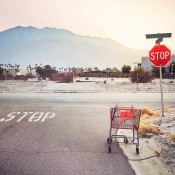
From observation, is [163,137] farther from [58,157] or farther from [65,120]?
[65,120]

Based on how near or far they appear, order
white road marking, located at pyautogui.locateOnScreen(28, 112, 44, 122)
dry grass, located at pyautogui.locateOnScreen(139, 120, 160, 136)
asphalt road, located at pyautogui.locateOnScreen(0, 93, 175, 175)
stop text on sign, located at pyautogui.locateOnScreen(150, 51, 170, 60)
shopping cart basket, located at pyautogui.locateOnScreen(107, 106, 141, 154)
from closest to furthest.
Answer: asphalt road, located at pyautogui.locateOnScreen(0, 93, 175, 175) < shopping cart basket, located at pyautogui.locateOnScreen(107, 106, 141, 154) < dry grass, located at pyautogui.locateOnScreen(139, 120, 160, 136) < stop text on sign, located at pyautogui.locateOnScreen(150, 51, 170, 60) < white road marking, located at pyautogui.locateOnScreen(28, 112, 44, 122)

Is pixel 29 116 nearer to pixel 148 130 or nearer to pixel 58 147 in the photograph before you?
pixel 148 130

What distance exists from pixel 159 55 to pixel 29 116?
5916 millimetres

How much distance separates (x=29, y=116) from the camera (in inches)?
526

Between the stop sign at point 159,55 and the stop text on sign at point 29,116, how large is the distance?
4.87m

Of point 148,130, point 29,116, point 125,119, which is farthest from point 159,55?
point 29,116

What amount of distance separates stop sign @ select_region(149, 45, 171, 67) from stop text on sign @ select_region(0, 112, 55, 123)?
487cm

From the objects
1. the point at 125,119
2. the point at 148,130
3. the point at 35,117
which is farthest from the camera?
the point at 35,117

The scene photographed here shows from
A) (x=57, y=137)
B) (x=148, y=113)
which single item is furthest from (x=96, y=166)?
(x=148, y=113)

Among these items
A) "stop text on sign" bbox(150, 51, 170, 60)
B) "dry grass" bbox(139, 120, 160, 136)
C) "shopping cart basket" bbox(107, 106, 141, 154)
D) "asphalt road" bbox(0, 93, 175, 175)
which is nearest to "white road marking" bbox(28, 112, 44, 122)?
"asphalt road" bbox(0, 93, 175, 175)

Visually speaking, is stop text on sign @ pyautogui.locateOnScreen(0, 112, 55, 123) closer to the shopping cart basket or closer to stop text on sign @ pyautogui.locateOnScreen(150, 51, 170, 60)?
stop text on sign @ pyautogui.locateOnScreen(150, 51, 170, 60)

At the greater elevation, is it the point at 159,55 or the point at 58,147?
the point at 159,55

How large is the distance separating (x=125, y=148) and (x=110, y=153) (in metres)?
0.68

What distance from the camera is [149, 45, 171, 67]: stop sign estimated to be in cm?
1147
